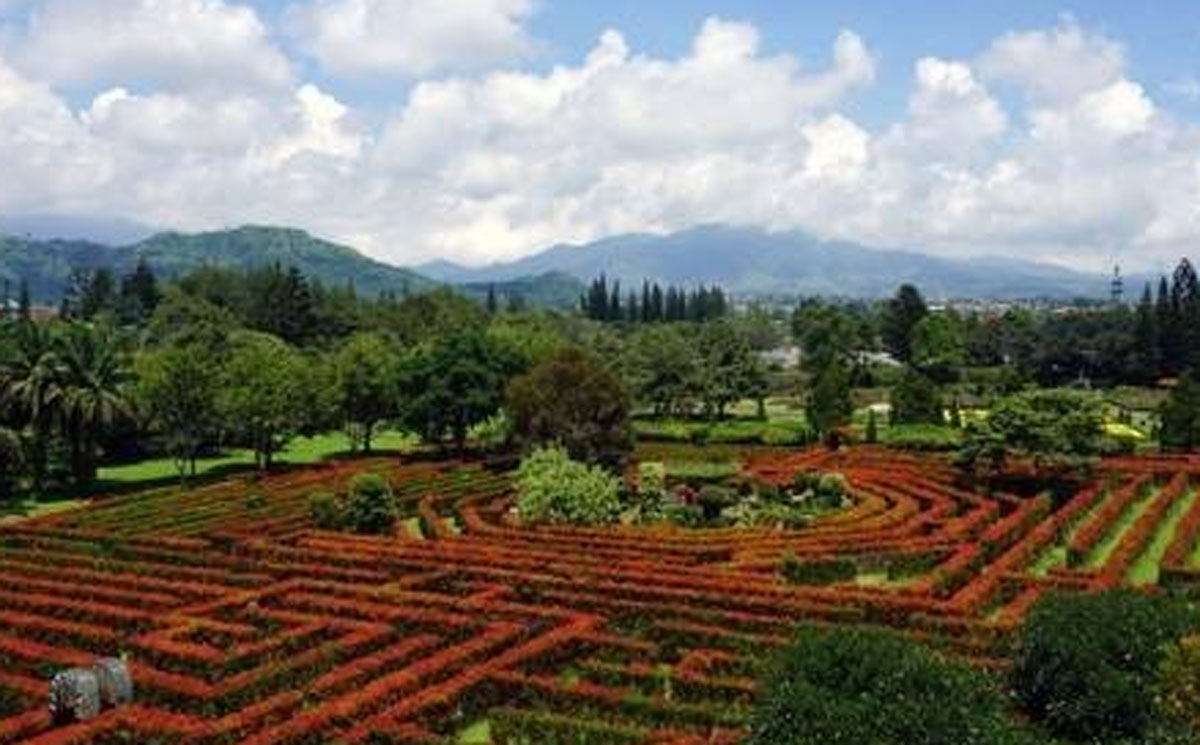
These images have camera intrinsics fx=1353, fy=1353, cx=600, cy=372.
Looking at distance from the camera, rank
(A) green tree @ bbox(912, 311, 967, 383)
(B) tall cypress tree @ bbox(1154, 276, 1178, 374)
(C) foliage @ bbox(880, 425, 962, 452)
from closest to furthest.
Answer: (C) foliage @ bbox(880, 425, 962, 452) → (B) tall cypress tree @ bbox(1154, 276, 1178, 374) → (A) green tree @ bbox(912, 311, 967, 383)

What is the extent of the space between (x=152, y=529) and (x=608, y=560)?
784 inches

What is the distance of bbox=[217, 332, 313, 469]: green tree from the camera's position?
71.3m

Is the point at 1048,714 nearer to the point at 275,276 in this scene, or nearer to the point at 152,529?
the point at 152,529

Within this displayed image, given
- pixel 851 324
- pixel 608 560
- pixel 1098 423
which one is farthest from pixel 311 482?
pixel 851 324

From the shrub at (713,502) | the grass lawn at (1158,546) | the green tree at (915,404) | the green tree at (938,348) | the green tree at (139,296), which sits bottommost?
the grass lawn at (1158,546)

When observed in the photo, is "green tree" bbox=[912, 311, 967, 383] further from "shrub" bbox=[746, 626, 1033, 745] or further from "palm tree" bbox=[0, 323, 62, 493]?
"shrub" bbox=[746, 626, 1033, 745]

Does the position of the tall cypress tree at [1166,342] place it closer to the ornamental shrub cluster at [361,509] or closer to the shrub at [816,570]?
the shrub at [816,570]

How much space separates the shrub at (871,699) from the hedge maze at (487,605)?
135 inches

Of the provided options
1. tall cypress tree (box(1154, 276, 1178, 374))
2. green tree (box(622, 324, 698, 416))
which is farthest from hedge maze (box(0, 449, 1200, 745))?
tall cypress tree (box(1154, 276, 1178, 374))

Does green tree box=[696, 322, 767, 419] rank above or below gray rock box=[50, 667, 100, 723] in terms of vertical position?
above

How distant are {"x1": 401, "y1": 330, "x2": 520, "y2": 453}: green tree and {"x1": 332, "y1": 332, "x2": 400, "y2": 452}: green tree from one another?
3402 millimetres

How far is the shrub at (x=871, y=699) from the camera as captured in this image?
65.5 ft

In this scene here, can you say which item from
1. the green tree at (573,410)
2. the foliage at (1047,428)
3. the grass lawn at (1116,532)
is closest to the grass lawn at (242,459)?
the green tree at (573,410)

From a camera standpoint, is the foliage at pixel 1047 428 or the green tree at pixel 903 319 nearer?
the foliage at pixel 1047 428
